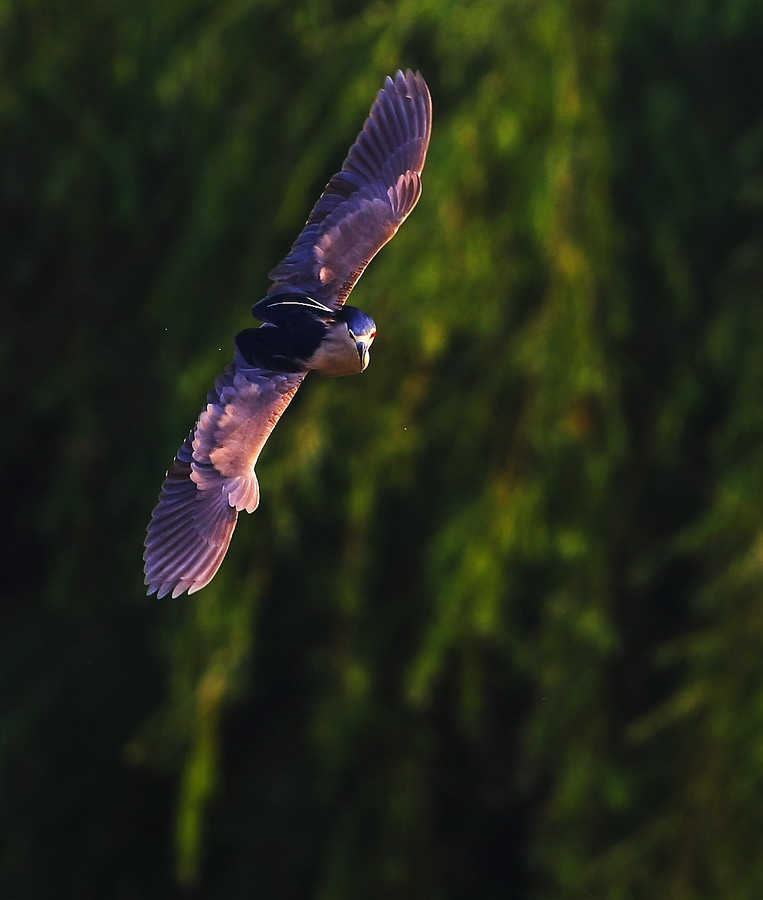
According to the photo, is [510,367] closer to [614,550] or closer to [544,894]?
[614,550]

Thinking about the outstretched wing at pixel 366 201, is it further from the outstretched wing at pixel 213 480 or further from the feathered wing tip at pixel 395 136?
the outstretched wing at pixel 213 480

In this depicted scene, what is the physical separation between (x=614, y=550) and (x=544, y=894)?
767 mm

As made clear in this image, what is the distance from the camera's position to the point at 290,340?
1.71m

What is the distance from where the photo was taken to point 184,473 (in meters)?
2.05

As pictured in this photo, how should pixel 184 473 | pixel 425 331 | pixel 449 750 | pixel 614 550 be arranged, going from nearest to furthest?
pixel 184 473 → pixel 425 331 → pixel 614 550 → pixel 449 750

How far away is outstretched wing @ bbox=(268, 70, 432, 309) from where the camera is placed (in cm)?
187

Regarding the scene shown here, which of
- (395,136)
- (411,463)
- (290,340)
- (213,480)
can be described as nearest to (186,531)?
(213,480)

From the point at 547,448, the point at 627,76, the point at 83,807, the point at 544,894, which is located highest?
the point at 627,76

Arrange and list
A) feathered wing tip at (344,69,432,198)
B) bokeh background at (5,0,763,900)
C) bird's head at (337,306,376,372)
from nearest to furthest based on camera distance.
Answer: bird's head at (337,306,376,372)
feathered wing tip at (344,69,432,198)
bokeh background at (5,0,763,900)

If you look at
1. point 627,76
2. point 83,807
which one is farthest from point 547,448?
point 83,807

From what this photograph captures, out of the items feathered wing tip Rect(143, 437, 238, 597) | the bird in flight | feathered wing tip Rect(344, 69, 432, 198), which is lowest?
feathered wing tip Rect(143, 437, 238, 597)

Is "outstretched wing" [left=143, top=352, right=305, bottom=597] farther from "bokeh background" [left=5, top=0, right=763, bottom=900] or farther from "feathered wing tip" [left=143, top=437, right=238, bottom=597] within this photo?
"bokeh background" [left=5, top=0, right=763, bottom=900]

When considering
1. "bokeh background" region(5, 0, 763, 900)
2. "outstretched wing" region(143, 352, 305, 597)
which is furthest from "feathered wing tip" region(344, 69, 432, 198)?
"bokeh background" region(5, 0, 763, 900)

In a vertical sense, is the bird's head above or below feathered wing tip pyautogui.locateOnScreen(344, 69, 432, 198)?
below
